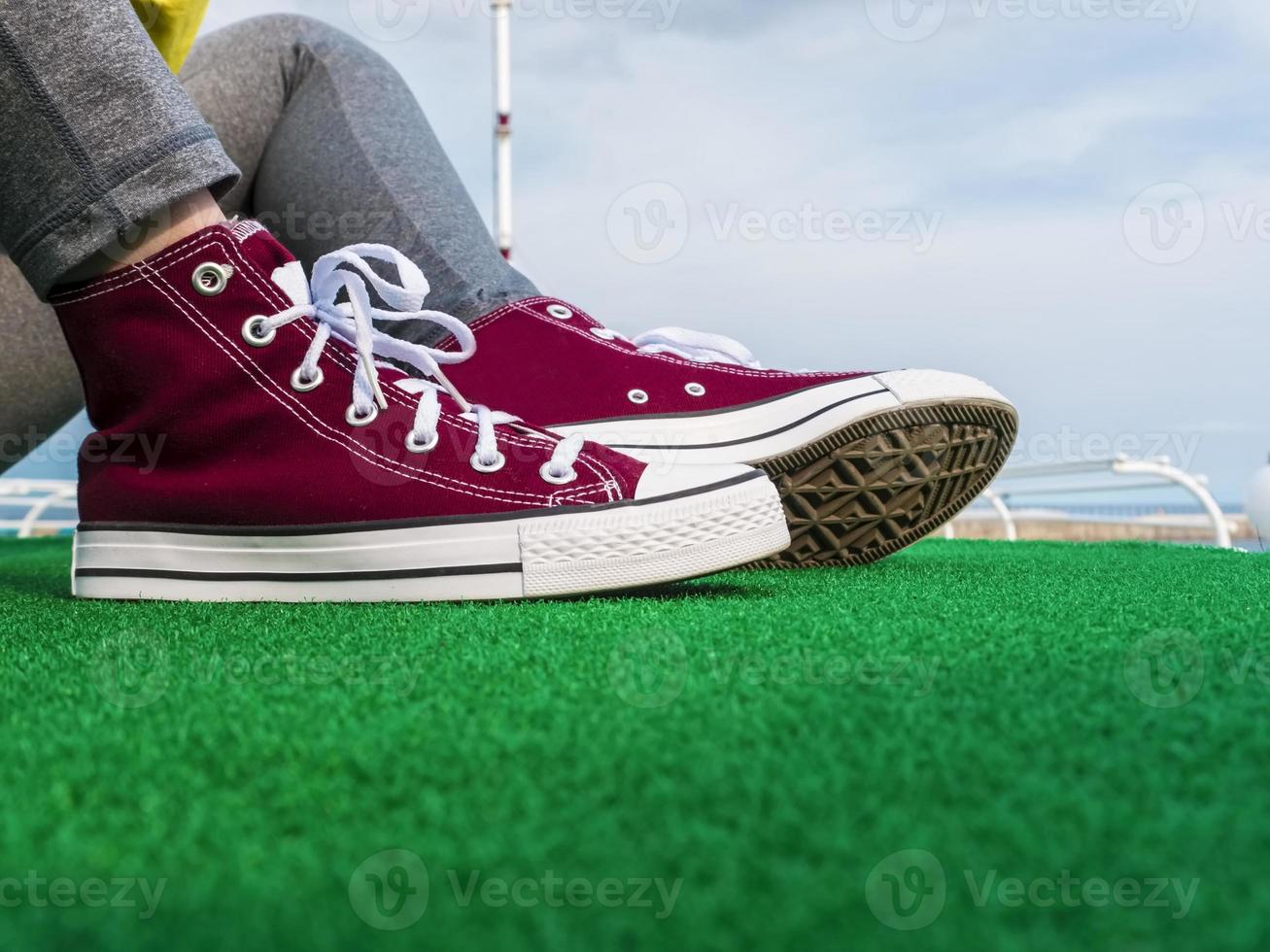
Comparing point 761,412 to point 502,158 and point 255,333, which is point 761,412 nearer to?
point 255,333

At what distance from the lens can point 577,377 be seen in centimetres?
144

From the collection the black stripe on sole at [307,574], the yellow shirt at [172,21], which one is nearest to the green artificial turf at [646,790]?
the black stripe on sole at [307,574]

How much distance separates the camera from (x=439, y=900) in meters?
0.38

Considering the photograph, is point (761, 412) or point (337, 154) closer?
point (761, 412)

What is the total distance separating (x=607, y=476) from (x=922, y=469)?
0.57 metres

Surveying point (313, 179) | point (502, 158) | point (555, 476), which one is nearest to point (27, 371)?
point (313, 179)

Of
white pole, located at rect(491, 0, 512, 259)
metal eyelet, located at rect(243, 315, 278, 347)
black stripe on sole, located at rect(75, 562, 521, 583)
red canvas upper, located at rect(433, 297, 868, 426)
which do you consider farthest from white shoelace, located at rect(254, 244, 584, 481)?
white pole, located at rect(491, 0, 512, 259)

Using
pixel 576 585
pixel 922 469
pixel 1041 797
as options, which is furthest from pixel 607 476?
pixel 1041 797

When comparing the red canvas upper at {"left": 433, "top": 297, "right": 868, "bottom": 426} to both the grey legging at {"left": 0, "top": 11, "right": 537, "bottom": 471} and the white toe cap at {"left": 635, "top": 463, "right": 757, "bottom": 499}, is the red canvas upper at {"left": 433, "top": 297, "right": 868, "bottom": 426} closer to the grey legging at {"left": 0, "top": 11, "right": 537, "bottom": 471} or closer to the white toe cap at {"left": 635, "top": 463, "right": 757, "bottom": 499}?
the grey legging at {"left": 0, "top": 11, "right": 537, "bottom": 471}

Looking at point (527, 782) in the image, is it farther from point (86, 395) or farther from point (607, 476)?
point (86, 395)

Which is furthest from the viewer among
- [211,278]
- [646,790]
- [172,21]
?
[172,21]

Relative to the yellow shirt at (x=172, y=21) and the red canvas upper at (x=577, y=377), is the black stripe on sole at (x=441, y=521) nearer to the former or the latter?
the red canvas upper at (x=577, y=377)

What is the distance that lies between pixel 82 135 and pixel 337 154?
0.64 metres

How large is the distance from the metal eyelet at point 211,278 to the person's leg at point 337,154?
1.38 ft
